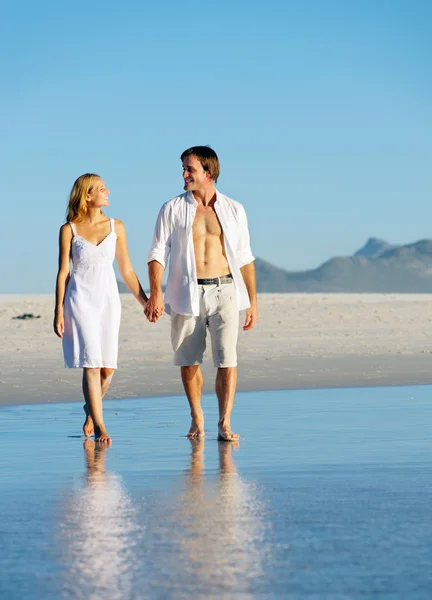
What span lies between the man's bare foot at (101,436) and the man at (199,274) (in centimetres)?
63

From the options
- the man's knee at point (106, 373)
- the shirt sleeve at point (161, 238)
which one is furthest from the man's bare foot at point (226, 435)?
the shirt sleeve at point (161, 238)

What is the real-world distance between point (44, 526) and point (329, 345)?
13.7 meters

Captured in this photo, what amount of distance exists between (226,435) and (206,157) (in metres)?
1.91

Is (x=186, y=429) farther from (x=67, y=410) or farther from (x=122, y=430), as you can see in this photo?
(x=67, y=410)

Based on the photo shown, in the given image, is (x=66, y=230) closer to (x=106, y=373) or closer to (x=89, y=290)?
(x=89, y=290)

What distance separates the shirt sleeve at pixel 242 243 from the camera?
8.45 meters

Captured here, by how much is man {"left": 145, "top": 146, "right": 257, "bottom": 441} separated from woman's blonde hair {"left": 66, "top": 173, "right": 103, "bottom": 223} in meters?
0.52

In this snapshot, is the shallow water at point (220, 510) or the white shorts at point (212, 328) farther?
the white shorts at point (212, 328)

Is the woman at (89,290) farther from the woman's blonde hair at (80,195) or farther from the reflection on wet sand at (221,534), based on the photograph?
the reflection on wet sand at (221,534)

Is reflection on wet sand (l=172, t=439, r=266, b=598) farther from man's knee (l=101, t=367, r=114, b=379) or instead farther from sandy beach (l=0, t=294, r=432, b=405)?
A: sandy beach (l=0, t=294, r=432, b=405)

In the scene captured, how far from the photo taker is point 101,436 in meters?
7.91

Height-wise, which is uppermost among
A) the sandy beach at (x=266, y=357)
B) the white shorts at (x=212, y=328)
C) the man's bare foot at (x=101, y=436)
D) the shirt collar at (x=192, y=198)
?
the shirt collar at (x=192, y=198)

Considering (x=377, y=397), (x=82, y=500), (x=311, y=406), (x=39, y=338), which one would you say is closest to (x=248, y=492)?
(x=82, y=500)

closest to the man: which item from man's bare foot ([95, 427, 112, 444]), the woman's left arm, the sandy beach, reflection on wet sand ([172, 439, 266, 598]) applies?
the woman's left arm
